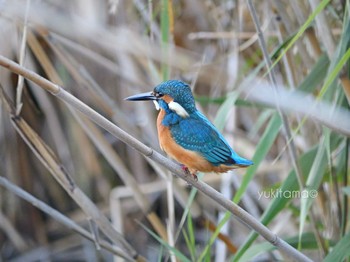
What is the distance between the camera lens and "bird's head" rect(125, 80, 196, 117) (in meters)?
1.44

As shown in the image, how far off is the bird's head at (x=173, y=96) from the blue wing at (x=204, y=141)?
0.03 m

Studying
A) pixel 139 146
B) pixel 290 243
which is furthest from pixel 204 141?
pixel 290 243

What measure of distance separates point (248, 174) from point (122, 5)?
4.27 feet

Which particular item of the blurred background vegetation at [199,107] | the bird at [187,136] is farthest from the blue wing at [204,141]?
the blurred background vegetation at [199,107]

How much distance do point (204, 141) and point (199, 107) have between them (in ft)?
3.69

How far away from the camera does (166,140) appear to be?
56.2 inches

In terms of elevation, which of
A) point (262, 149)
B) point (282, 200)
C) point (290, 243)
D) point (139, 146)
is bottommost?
point (290, 243)

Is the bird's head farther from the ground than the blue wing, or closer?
farther from the ground

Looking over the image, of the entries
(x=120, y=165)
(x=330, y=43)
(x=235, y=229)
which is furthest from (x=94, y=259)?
(x=330, y=43)

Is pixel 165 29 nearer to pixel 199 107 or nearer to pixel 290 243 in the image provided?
pixel 290 243

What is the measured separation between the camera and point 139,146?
3.89ft

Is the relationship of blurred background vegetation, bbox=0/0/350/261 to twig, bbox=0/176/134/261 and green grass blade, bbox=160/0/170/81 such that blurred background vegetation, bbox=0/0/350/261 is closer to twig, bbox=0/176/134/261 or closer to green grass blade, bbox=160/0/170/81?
green grass blade, bbox=160/0/170/81

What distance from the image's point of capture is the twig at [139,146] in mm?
1137

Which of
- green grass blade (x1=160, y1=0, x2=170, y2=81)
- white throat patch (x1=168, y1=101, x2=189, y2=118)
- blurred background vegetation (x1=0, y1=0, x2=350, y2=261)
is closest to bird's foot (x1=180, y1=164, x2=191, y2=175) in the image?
white throat patch (x1=168, y1=101, x2=189, y2=118)
